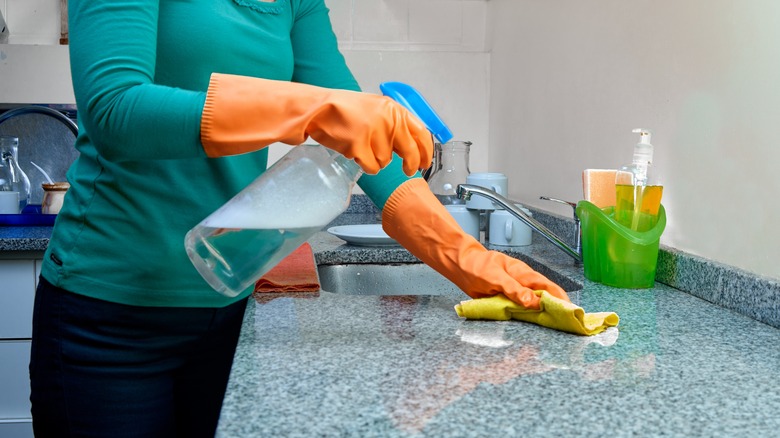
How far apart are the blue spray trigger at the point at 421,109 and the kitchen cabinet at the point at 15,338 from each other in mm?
1382

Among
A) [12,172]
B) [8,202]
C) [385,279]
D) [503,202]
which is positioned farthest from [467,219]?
[12,172]

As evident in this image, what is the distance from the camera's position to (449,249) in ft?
3.64

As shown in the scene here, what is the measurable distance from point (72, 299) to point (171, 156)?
1.08 ft

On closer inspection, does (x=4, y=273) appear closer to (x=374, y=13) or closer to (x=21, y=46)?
(x=21, y=46)

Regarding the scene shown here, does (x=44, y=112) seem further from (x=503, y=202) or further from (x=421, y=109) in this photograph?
(x=421, y=109)

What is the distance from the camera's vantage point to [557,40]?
1.87m

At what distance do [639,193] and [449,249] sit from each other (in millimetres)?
333

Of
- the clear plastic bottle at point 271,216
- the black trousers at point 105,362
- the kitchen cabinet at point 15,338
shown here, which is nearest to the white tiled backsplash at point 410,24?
the kitchen cabinet at point 15,338

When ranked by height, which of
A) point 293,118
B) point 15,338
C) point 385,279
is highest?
point 293,118

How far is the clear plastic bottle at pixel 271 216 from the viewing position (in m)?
0.76

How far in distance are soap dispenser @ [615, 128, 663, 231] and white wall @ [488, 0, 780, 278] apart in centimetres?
11

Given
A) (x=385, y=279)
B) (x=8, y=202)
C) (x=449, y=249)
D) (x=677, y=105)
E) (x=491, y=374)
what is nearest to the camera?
(x=491, y=374)

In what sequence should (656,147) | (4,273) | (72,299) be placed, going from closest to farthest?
1. (72,299)
2. (656,147)
3. (4,273)

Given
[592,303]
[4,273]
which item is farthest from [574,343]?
[4,273]
